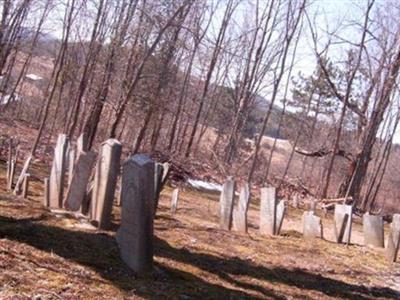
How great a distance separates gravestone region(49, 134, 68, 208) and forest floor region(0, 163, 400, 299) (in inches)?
18.4

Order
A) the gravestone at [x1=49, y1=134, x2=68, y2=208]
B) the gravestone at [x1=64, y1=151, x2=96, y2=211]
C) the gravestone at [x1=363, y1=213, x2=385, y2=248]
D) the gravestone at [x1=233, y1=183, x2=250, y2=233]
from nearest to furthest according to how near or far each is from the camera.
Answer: the gravestone at [x1=64, y1=151, x2=96, y2=211], the gravestone at [x1=49, y1=134, x2=68, y2=208], the gravestone at [x1=233, y1=183, x2=250, y2=233], the gravestone at [x1=363, y1=213, x2=385, y2=248]

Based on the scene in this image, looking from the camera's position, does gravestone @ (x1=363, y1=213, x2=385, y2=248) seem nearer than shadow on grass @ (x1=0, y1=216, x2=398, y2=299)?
No

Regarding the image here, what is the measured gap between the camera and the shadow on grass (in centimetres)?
470

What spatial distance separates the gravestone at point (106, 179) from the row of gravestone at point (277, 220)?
3339mm

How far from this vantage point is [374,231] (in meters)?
10.5

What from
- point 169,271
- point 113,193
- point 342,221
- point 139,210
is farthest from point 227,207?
point 139,210

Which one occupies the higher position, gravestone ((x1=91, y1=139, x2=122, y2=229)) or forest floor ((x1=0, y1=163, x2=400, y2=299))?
gravestone ((x1=91, y1=139, x2=122, y2=229))

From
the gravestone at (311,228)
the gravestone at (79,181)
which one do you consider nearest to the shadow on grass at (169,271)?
the gravestone at (79,181)

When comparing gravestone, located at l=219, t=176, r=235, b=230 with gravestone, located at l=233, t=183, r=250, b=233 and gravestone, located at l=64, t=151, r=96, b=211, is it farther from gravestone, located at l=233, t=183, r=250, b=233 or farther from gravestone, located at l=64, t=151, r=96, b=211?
gravestone, located at l=64, t=151, r=96, b=211

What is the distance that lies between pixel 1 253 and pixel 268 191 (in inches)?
224

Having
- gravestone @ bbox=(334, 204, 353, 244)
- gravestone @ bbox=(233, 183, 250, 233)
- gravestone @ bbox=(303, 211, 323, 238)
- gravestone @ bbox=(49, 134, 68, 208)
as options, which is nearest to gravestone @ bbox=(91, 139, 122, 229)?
gravestone @ bbox=(49, 134, 68, 208)

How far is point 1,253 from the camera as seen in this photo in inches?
178

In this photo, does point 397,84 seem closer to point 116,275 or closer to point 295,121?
point 116,275

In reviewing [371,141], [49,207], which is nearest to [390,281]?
Answer: [49,207]
